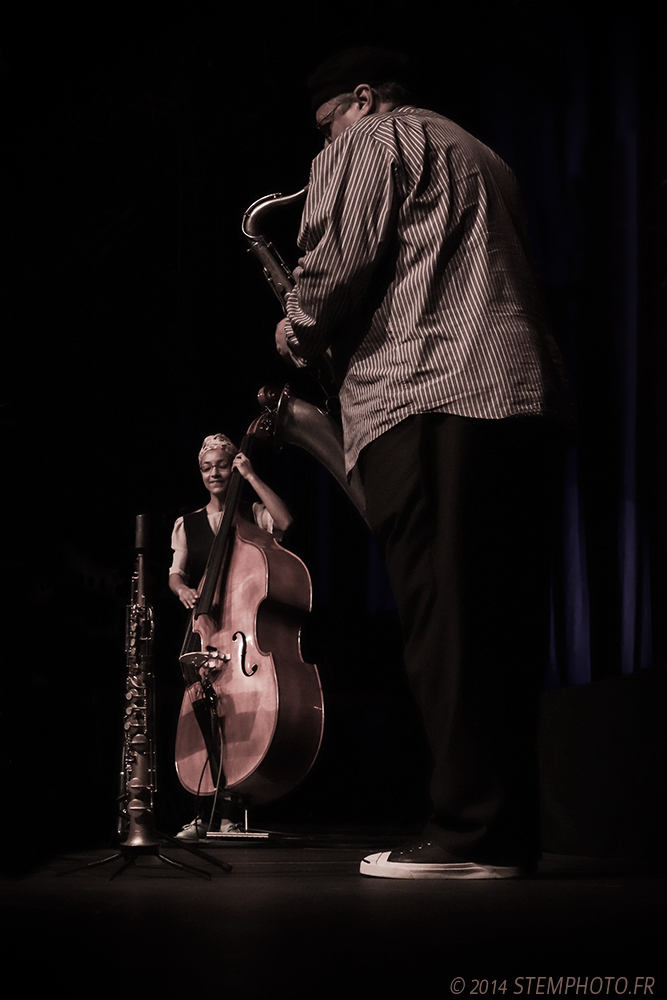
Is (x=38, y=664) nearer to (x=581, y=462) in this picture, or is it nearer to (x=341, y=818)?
(x=581, y=462)

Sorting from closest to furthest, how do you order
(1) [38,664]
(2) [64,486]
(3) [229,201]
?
(1) [38,664], (2) [64,486], (3) [229,201]

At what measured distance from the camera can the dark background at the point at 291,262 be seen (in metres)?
4.68

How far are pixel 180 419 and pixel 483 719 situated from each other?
487cm

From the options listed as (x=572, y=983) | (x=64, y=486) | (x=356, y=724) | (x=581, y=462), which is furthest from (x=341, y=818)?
(x=572, y=983)

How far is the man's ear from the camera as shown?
2457mm

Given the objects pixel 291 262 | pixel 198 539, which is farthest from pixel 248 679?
pixel 291 262

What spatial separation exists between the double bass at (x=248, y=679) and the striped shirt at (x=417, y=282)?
1.85m

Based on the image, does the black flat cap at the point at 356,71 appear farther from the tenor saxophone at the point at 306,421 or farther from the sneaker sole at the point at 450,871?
the sneaker sole at the point at 450,871

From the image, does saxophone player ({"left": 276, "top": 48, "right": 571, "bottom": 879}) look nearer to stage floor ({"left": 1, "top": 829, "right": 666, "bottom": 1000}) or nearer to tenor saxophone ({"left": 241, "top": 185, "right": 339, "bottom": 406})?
stage floor ({"left": 1, "top": 829, "right": 666, "bottom": 1000})

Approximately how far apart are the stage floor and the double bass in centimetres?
179

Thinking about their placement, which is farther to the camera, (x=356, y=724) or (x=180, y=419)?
(x=180, y=419)

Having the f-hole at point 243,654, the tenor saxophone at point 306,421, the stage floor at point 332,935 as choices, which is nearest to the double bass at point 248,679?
the f-hole at point 243,654

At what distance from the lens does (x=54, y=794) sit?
2238 mm

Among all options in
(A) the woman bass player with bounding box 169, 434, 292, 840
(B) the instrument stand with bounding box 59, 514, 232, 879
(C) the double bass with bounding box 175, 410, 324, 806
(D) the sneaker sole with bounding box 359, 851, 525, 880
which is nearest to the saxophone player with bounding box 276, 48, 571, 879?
(D) the sneaker sole with bounding box 359, 851, 525, 880
